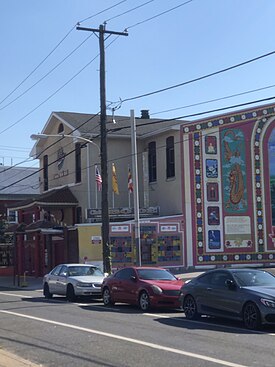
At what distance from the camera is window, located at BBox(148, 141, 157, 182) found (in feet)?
124

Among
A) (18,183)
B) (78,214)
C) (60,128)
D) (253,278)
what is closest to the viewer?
(253,278)

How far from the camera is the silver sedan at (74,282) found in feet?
69.6

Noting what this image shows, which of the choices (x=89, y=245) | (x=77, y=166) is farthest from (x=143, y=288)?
(x=77, y=166)

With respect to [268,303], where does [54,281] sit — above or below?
below

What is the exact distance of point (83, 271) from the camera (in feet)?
75.5

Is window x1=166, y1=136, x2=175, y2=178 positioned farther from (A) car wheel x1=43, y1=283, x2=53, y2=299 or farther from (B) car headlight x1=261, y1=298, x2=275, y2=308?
(B) car headlight x1=261, y1=298, x2=275, y2=308

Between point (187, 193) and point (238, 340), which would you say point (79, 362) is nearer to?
point (238, 340)

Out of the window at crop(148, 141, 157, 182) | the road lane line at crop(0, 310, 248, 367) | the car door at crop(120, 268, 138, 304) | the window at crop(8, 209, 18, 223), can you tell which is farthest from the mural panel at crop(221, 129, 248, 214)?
the window at crop(8, 209, 18, 223)

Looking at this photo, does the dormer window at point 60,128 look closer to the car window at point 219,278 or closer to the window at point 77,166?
the window at point 77,166

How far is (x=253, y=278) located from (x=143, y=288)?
4.49 meters

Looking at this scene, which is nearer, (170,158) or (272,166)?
(170,158)

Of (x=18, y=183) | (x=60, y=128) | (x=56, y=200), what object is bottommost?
(x=56, y=200)

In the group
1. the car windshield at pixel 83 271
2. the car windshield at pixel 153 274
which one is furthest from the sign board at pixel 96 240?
the car windshield at pixel 153 274

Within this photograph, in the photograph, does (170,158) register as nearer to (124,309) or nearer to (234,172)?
(234,172)
